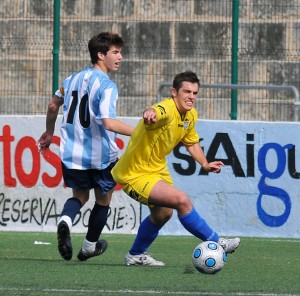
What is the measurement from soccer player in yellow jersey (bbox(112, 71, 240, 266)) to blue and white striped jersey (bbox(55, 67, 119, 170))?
467 millimetres

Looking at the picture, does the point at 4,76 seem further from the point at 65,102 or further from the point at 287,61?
the point at 65,102

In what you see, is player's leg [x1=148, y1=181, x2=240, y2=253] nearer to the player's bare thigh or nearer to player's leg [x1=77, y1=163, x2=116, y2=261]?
the player's bare thigh

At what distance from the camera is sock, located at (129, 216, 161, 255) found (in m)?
8.31

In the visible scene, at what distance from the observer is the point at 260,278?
7535 millimetres

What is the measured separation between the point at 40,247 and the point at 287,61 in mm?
5517

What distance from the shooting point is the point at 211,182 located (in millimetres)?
11523

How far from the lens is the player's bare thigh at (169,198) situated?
786 centimetres

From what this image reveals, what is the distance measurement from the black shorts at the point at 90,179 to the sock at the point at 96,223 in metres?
0.15

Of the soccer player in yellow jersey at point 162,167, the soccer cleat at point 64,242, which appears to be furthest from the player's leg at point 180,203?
the soccer cleat at point 64,242

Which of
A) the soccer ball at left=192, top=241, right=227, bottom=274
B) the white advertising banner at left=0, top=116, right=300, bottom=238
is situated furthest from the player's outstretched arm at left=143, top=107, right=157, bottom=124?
the white advertising banner at left=0, top=116, right=300, bottom=238

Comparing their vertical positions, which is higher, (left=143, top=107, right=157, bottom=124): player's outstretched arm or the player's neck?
the player's neck

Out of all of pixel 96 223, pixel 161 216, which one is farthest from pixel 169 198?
pixel 96 223

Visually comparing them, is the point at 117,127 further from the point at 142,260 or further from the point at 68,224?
the point at 142,260

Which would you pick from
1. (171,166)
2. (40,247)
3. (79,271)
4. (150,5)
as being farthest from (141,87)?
(79,271)
